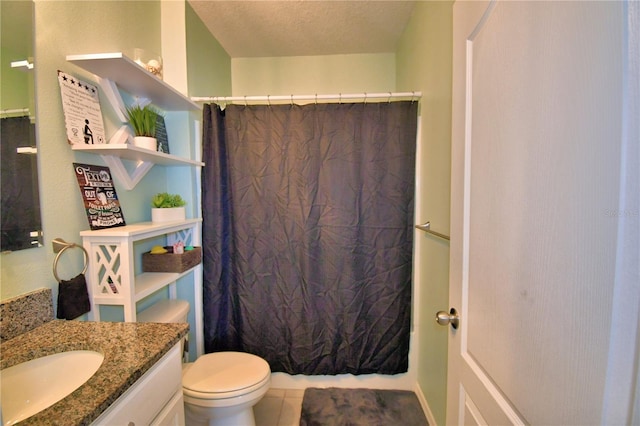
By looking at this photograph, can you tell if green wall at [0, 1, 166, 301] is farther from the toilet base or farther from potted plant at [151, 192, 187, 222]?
the toilet base

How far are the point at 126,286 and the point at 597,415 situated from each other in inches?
54.4

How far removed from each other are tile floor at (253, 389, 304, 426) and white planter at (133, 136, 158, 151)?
1.67 meters

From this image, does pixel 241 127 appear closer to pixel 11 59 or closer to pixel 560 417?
pixel 11 59

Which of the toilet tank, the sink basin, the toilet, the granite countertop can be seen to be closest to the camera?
the granite countertop

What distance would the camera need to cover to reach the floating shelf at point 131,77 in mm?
958

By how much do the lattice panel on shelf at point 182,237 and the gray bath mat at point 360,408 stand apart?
129cm

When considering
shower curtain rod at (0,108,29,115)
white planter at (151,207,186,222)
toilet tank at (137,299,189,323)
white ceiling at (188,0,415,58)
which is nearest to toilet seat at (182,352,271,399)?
toilet tank at (137,299,189,323)

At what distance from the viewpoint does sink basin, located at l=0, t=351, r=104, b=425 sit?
25.0 inches

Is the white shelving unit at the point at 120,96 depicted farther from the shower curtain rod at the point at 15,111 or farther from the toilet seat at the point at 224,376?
the toilet seat at the point at 224,376

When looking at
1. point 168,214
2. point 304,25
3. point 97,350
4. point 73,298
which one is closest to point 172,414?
point 97,350

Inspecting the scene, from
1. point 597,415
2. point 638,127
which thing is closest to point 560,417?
point 597,415

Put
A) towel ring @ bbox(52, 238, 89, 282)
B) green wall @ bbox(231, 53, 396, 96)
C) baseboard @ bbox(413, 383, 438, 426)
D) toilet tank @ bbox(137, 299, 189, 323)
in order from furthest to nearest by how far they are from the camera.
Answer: green wall @ bbox(231, 53, 396, 96) < baseboard @ bbox(413, 383, 438, 426) < toilet tank @ bbox(137, 299, 189, 323) < towel ring @ bbox(52, 238, 89, 282)

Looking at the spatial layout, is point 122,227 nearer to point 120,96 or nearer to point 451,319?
point 120,96

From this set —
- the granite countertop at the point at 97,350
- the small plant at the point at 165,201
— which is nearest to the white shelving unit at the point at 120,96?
the small plant at the point at 165,201
